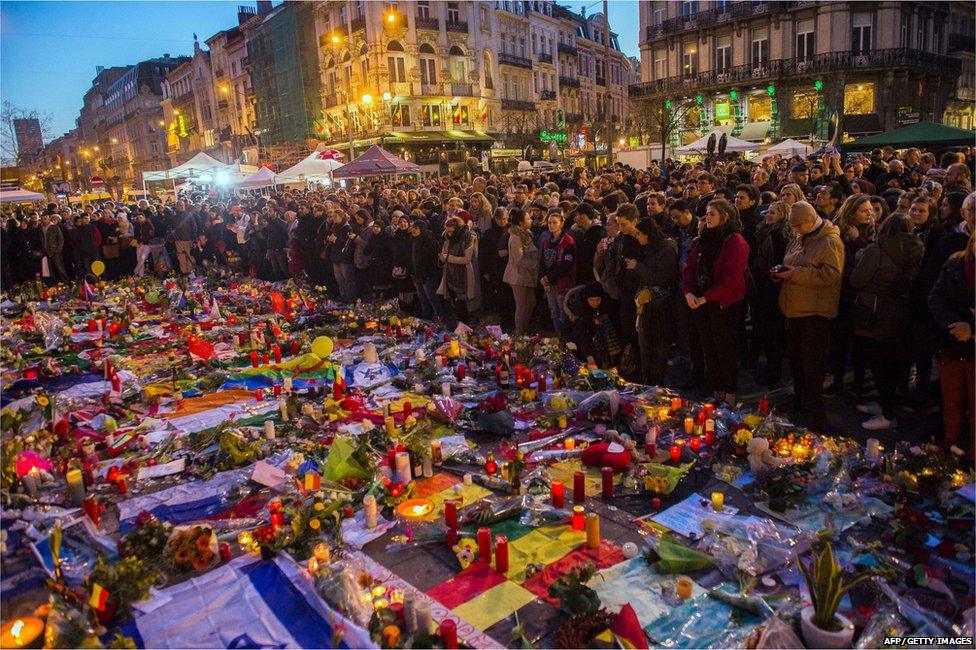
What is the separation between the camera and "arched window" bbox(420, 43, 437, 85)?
132 ft

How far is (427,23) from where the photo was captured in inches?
1570

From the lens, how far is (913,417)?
527 cm

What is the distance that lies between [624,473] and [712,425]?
32.7 inches

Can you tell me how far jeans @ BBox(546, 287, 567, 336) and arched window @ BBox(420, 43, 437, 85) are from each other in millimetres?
35815

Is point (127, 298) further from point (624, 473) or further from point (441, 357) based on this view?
point (624, 473)

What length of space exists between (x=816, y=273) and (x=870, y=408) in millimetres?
1341

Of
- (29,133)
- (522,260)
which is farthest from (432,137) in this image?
(29,133)

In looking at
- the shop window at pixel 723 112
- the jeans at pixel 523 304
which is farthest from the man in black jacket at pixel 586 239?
the shop window at pixel 723 112

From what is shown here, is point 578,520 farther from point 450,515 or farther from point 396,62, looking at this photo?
point 396,62

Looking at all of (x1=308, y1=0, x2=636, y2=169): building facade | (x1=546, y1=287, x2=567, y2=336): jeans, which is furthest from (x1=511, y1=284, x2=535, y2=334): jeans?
(x1=308, y1=0, x2=636, y2=169): building facade

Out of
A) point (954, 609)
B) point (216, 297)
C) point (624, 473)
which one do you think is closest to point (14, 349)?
point (216, 297)

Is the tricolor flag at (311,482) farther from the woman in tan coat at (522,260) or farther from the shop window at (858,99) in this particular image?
the shop window at (858,99)

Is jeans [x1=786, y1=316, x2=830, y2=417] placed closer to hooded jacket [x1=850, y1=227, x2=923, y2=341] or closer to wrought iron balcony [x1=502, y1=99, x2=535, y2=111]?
hooded jacket [x1=850, y1=227, x2=923, y2=341]

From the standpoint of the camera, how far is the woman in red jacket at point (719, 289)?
5.36 m
